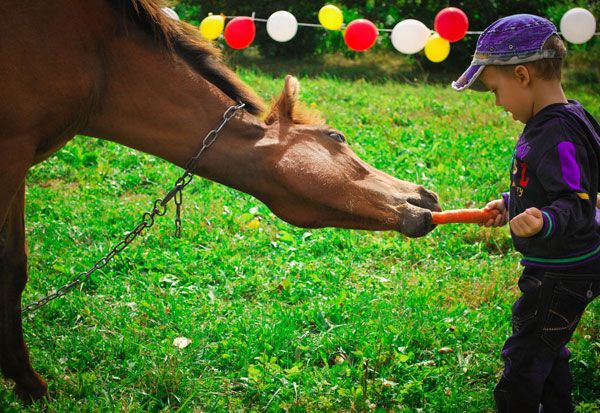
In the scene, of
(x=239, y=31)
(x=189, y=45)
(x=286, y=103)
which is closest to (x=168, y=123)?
(x=189, y=45)

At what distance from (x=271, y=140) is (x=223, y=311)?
132cm

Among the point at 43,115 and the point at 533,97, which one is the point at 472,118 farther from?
the point at 43,115

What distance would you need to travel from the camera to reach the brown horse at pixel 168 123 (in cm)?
227

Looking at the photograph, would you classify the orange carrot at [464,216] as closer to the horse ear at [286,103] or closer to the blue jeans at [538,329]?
the blue jeans at [538,329]

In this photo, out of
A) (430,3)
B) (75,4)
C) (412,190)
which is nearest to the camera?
(75,4)

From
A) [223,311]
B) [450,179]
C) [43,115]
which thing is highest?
[43,115]

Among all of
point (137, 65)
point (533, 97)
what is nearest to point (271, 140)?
point (137, 65)

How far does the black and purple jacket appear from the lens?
6.48 ft

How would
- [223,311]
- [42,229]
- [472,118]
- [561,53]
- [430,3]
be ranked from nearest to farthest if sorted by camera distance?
[561,53]
[223,311]
[42,229]
[472,118]
[430,3]

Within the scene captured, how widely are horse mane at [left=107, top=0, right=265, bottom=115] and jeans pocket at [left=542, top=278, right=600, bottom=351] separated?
160 centimetres

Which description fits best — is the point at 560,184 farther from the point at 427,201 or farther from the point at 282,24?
the point at 282,24

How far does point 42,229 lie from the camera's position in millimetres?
4469

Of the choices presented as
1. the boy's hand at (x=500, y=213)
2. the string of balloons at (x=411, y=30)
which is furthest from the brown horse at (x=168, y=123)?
the string of balloons at (x=411, y=30)

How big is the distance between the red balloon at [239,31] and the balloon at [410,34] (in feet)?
6.42
